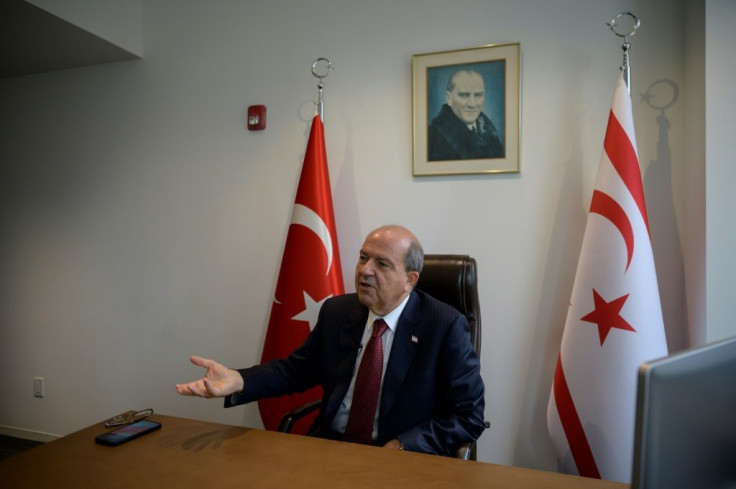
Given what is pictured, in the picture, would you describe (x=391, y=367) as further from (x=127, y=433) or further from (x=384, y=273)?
(x=127, y=433)

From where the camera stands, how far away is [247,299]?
2.87 m

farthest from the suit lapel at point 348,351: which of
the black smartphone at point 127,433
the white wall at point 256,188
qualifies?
the white wall at point 256,188

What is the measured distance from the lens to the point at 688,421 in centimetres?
62

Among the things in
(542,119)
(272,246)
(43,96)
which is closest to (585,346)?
(542,119)

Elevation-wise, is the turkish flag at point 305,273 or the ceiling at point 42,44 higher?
the ceiling at point 42,44

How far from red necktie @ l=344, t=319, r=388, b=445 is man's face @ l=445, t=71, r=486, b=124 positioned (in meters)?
1.28

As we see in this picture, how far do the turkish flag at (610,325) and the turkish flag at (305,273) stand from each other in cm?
109

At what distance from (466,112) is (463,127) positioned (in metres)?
0.07

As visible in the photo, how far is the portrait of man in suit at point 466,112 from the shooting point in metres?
2.41

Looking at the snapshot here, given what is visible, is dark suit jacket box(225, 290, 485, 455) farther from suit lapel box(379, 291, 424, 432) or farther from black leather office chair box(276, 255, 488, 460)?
black leather office chair box(276, 255, 488, 460)

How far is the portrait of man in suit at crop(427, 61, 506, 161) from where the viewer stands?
241 cm

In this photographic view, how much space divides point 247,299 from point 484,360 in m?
1.35

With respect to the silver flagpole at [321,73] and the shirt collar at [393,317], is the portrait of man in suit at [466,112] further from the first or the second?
the shirt collar at [393,317]

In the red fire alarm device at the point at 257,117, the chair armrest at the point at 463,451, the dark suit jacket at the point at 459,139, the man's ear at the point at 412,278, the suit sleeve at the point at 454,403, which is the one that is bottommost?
the chair armrest at the point at 463,451
